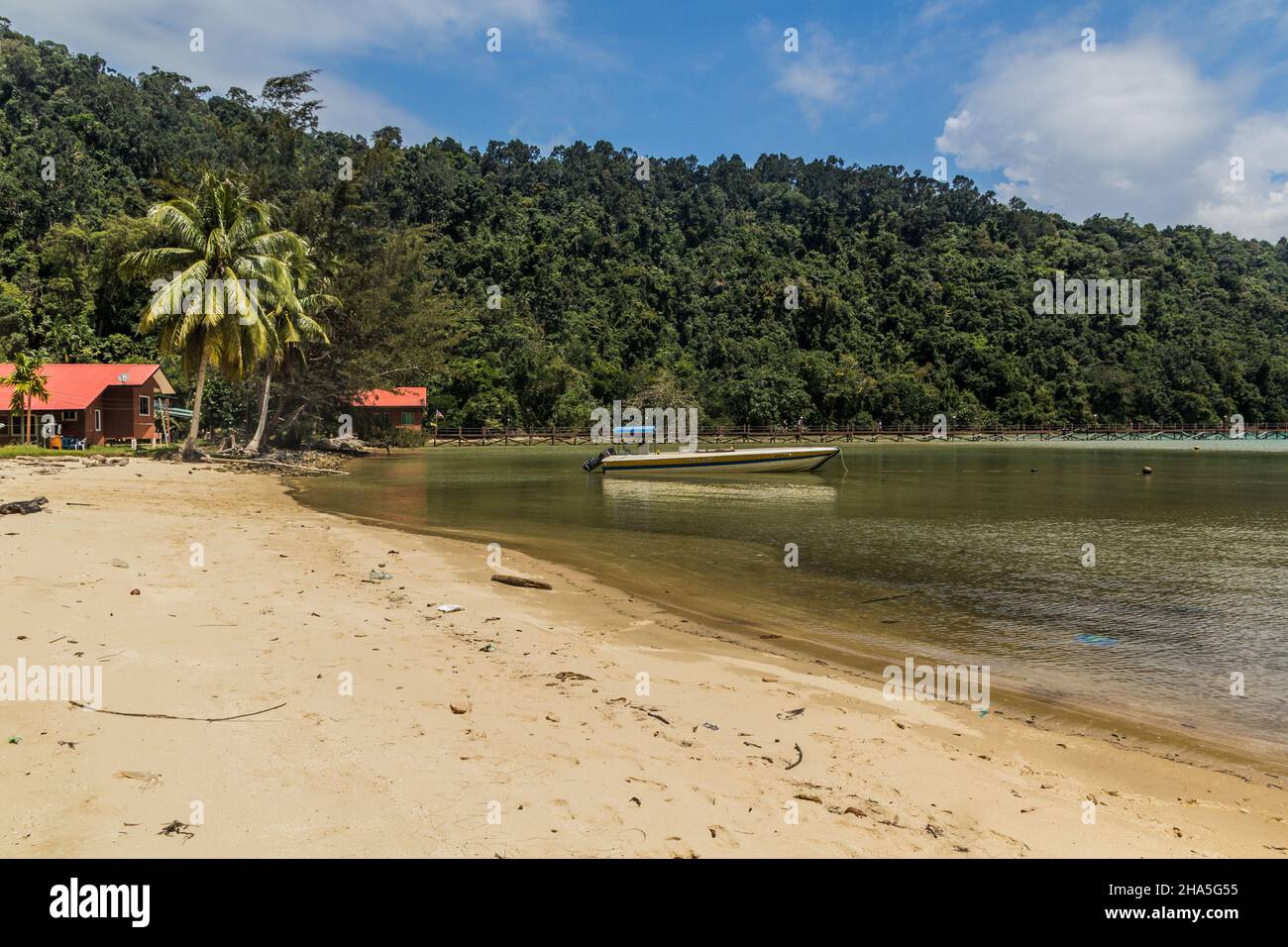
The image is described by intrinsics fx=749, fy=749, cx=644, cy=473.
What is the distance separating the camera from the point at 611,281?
3469 inches

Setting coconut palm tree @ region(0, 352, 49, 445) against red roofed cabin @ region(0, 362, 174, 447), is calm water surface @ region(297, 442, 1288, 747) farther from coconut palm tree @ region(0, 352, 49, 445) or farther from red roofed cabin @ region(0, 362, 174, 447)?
red roofed cabin @ region(0, 362, 174, 447)

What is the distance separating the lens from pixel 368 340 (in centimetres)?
4150

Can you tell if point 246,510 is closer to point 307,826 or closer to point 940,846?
point 307,826

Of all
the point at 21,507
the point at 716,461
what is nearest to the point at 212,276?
the point at 21,507

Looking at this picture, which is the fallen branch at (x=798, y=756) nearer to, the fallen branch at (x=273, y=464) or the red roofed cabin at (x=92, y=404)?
the fallen branch at (x=273, y=464)

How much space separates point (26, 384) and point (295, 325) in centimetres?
1077

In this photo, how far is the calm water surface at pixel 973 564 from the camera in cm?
745

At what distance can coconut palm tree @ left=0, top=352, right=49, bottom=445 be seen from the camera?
31.2m

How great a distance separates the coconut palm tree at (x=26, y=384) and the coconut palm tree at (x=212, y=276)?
7.79 meters

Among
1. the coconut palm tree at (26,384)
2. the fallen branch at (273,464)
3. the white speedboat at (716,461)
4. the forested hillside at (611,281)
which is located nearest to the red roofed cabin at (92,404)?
the coconut palm tree at (26,384)

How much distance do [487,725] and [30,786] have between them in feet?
7.38

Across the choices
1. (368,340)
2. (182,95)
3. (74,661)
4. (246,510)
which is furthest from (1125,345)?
(182,95)

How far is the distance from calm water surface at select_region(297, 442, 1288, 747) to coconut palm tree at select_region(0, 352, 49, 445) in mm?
14217

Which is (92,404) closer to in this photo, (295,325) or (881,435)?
(295,325)
